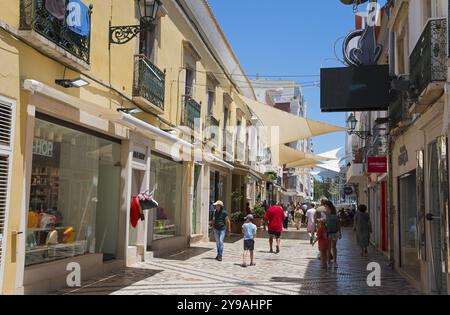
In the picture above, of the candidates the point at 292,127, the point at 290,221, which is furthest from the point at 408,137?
the point at 290,221

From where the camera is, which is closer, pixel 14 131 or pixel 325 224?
pixel 14 131

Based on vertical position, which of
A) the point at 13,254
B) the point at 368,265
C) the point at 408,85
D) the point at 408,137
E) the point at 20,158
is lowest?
the point at 368,265

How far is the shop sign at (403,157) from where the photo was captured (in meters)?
10.7

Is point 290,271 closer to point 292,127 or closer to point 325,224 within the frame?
point 325,224

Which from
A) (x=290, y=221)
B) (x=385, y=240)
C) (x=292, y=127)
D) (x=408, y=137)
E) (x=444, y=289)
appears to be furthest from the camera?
(x=290, y=221)

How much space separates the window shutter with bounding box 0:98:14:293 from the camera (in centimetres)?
645

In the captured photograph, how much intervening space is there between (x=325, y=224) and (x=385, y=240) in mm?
5272

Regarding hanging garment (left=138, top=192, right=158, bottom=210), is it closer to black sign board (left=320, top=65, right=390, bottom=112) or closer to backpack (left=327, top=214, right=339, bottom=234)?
backpack (left=327, top=214, right=339, bottom=234)

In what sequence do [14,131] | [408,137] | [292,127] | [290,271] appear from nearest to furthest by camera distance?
[14,131] → [408,137] → [290,271] → [292,127]

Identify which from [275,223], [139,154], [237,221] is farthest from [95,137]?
[237,221]

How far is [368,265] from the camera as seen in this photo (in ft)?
41.3

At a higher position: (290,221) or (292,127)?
(292,127)

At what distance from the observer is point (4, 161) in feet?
21.3

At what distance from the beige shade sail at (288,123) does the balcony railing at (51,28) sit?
9.03 meters
